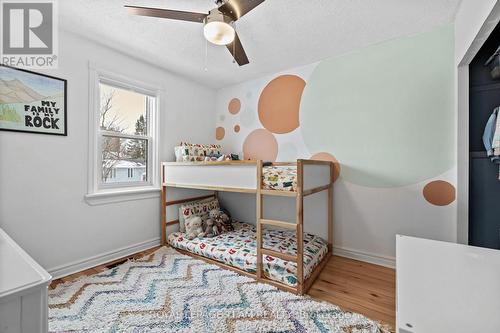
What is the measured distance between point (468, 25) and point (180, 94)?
2.88 metres

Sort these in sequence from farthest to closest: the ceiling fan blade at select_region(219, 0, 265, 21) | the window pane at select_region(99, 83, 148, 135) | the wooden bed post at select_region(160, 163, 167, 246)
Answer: the wooden bed post at select_region(160, 163, 167, 246)
the window pane at select_region(99, 83, 148, 135)
the ceiling fan blade at select_region(219, 0, 265, 21)

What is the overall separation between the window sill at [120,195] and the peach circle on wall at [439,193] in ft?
9.47

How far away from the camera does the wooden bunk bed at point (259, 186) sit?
181 cm

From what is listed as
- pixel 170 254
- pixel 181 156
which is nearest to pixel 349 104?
pixel 181 156

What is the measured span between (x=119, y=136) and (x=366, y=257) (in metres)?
2.97

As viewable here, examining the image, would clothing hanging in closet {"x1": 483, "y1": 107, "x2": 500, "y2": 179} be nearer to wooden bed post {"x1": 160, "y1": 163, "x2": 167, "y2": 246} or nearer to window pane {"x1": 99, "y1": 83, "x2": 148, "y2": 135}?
wooden bed post {"x1": 160, "y1": 163, "x2": 167, "y2": 246}

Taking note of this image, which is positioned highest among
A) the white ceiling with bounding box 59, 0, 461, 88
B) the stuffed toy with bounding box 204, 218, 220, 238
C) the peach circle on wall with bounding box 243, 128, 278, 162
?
the white ceiling with bounding box 59, 0, 461, 88

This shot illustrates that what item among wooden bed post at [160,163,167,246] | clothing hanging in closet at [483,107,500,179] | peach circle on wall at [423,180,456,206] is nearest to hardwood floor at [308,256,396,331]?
peach circle on wall at [423,180,456,206]

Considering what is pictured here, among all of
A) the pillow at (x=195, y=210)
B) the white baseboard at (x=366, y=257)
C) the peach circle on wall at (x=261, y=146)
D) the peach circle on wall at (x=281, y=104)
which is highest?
the peach circle on wall at (x=281, y=104)

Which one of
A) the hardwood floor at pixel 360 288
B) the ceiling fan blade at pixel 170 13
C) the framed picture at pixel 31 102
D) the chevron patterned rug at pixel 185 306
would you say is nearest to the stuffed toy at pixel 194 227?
the chevron patterned rug at pixel 185 306

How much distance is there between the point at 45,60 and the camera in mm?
1933

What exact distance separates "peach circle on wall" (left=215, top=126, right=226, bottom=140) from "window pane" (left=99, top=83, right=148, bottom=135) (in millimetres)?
1099

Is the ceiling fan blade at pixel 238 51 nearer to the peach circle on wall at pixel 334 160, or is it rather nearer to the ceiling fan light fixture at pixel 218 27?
the ceiling fan light fixture at pixel 218 27

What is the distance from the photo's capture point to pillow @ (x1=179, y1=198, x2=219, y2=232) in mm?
2902
